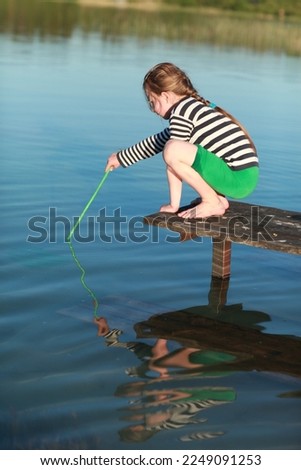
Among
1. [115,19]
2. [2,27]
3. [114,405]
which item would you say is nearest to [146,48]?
[2,27]

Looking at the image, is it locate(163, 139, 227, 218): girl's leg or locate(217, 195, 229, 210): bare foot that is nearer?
locate(163, 139, 227, 218): girl's leg

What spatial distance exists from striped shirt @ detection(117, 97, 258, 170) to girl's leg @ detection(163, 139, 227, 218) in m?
0.12

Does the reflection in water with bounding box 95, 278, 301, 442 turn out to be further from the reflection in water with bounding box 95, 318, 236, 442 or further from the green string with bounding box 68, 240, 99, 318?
the green string with bounding box 68, 240, 99, 318

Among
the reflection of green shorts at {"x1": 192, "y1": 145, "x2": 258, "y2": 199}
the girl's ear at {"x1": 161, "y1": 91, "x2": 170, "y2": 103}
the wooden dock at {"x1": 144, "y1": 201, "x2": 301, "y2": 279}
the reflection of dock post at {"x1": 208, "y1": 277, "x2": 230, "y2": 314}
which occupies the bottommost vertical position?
the reflection of dock post at {"x1": 208, "y1": 277, "x2": 230, "y2": 314}

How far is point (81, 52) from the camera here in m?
20.5

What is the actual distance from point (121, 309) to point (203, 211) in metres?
0.90

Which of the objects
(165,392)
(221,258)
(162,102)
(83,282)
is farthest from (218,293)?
(165,392)

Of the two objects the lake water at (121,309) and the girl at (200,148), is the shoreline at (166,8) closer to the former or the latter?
the lake water at (121,309)

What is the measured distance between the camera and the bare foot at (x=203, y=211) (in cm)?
576

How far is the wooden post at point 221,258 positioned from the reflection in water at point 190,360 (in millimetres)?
160

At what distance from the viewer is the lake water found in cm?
399

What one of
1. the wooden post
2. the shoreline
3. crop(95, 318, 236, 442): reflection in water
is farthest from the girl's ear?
the shoreline

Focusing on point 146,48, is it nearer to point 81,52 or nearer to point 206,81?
point 81,52

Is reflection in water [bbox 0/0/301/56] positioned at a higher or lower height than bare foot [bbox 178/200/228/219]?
lower
